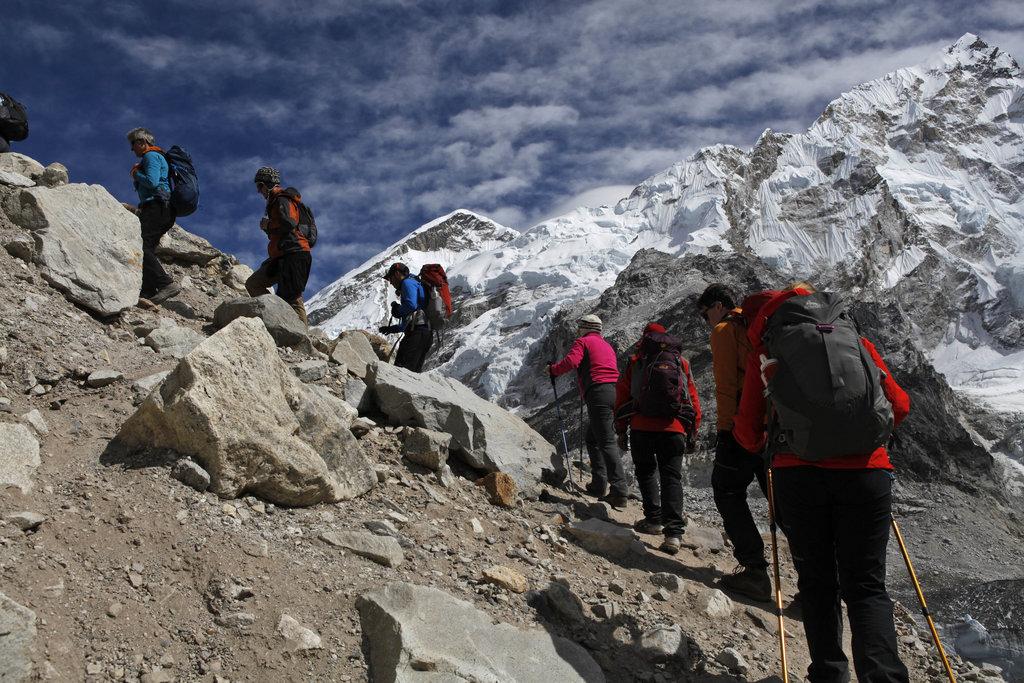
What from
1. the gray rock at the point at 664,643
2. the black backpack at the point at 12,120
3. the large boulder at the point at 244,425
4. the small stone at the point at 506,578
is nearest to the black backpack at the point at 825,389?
the gray rock at the point at 664,643

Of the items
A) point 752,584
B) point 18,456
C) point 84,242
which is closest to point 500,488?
point 752,584

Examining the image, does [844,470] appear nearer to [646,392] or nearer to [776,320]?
[776,320]

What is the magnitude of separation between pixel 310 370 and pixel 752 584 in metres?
3.92

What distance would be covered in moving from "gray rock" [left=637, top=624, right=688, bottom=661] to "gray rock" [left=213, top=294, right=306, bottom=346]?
4.28 meters

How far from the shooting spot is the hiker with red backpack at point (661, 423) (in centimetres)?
567

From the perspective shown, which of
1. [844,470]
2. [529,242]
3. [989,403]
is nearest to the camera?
[844,470]

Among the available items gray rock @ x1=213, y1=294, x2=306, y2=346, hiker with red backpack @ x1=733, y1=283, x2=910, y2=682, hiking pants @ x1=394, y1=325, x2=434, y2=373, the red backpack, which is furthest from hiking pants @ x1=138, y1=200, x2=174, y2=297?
hiker with red backpack @ x1=733, y1=283, x2=910, y2=682

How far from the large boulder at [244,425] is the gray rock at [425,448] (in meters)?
0.91

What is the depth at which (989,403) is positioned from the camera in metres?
66.9

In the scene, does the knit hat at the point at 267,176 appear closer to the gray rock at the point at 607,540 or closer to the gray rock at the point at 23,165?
the gray rock at the point at 23,165

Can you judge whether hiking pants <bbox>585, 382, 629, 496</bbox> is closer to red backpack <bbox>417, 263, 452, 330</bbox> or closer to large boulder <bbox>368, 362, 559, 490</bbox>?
large boulder <bbox>368, 362, 559, 490</bbox>

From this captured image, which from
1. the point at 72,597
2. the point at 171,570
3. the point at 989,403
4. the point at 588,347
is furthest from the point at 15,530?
the point at 989,403

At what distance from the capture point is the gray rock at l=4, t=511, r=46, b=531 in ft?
10.3

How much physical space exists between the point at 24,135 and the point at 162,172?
1.93m
